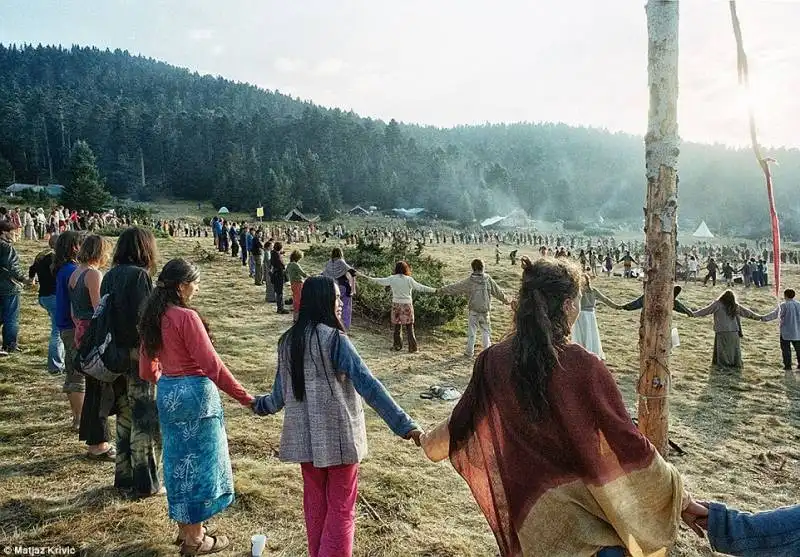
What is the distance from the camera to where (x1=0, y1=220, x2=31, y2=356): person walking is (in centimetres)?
662

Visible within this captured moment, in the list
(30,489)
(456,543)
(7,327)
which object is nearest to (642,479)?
(456,543)

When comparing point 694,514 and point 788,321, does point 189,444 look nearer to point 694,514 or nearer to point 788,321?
point 694,514

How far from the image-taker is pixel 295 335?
2.73 m

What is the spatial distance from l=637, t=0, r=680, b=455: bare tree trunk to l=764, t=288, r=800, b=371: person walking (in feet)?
23.1

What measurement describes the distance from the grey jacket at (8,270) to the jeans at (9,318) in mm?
149

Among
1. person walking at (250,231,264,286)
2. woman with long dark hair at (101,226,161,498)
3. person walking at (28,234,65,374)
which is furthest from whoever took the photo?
person walking at (250,231,264,286)

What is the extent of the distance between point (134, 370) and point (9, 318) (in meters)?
5.08

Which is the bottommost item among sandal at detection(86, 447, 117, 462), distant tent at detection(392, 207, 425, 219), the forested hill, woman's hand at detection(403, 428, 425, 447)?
sandal at detection(86, 447, 117, 462)

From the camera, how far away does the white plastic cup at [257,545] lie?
3.34m

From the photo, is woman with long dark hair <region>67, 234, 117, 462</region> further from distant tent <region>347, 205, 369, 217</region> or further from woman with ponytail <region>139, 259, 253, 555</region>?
distant tent <region>347, 205, 369, 217</region>

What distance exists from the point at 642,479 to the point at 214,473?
2389mm

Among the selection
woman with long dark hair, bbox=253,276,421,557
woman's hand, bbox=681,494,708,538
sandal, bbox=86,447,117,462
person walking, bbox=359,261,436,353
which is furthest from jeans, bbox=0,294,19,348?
→ woman's hand, bbox=681,494,708,538

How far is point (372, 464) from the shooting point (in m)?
5.01

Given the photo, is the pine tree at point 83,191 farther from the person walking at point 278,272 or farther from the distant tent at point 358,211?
the person walking at point 278,272
